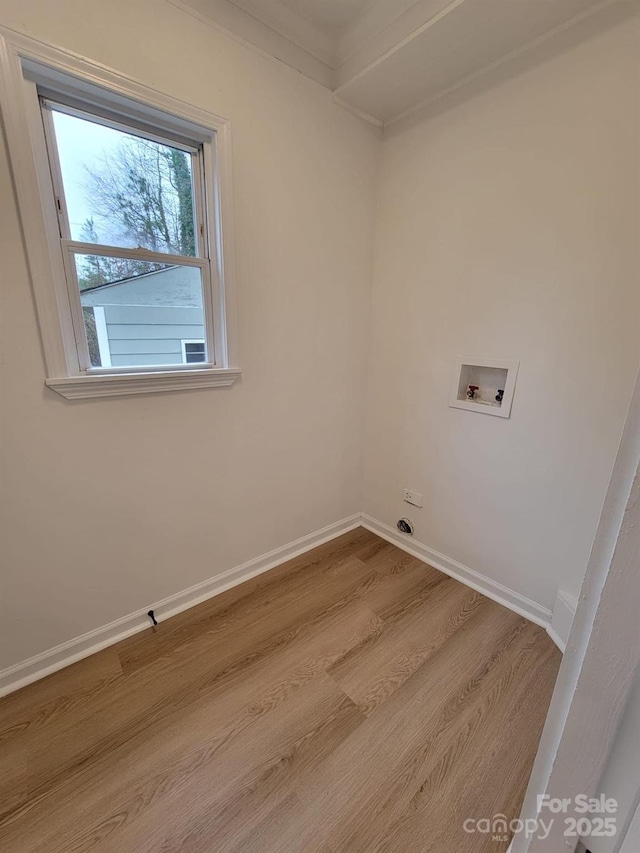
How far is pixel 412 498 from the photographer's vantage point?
223cm

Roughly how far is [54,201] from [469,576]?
258 cm

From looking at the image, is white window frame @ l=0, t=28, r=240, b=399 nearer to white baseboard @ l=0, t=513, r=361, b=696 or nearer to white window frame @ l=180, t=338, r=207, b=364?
white window frame @ l=180, t=338, r=207, b=364

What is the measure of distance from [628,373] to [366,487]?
63.6 inches

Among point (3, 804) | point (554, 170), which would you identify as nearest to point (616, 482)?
point (554, 170)

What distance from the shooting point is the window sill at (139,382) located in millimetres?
1296

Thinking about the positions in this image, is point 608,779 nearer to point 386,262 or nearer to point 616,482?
point 616,482

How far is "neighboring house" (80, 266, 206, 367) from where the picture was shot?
1.38m

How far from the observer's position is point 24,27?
1.05m

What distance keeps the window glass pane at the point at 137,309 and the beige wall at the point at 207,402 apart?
185 millimetres

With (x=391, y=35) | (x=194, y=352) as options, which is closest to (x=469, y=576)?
(x=194, y=352)

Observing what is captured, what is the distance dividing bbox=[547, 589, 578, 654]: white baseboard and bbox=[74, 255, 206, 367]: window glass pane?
2.11 m

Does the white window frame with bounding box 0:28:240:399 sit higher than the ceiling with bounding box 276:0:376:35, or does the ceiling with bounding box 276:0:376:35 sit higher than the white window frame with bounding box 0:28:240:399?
the ceiling with bounding box 276:0:376:35

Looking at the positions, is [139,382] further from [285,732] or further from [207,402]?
[285,732]

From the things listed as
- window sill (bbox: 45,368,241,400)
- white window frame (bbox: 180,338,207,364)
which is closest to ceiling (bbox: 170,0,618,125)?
white window frame (bbox: 180,338,207,364)
